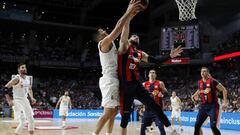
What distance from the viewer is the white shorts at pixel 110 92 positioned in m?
6.18

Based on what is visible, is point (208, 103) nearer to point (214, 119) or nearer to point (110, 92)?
point (214, 119)

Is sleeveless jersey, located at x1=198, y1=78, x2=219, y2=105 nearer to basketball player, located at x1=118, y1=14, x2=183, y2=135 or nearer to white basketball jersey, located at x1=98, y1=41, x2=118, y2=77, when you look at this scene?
basketball player, located at x1=118, y1=14, x2=183, y2=135

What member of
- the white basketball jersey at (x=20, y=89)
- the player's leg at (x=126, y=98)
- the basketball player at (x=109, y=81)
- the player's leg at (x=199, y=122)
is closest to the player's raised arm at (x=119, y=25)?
the basketball player at (x=109, y=81)

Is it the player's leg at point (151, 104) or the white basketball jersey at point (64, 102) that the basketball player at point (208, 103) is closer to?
the player's leg at point (151, 104)

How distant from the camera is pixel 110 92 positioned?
20.4 ft

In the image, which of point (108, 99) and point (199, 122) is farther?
point (199, 122)

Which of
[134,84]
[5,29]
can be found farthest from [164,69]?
[134,84]

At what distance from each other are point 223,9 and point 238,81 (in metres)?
9.30

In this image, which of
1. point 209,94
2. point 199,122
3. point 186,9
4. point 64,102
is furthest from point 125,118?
point 186,9

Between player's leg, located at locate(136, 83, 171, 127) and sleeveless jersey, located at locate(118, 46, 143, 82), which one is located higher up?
sleeveless jersey, located at locate(118, 46, 143, 82)

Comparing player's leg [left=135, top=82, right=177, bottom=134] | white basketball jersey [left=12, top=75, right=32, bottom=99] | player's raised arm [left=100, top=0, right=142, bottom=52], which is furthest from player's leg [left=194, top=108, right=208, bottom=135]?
white basketball jersey [left=12, top=75, right=32, bottom=99]

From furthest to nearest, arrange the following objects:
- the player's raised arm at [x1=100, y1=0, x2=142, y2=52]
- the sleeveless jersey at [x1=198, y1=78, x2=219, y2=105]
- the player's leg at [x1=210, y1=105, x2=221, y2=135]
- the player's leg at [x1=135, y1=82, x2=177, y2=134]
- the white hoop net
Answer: the white hoop net → the sleeveless jersey at [x1=198, y1=78, x2=219, y2=105] → the player's leg at [x1=210, y1=105, x2=221, y2=135] → the player's leg at [x1=135, y1=82, x2=177, y2=134] → the player's raised arm at [x1=100, y1=0, x2=142, y2=52]

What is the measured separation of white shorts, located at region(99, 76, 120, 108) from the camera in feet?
20.3

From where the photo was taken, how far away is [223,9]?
123 ft
